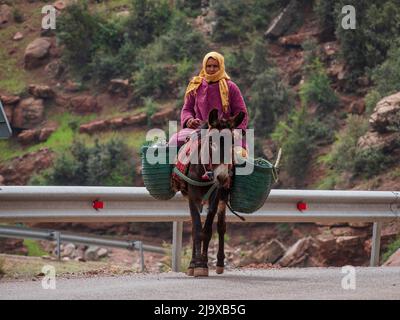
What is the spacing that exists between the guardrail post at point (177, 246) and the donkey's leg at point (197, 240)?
0.84m

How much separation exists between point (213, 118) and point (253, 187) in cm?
Result: 99

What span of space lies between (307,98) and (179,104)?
479 centimetres

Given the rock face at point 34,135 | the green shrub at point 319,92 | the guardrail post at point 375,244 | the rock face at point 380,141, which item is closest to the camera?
the guardrail post at point 375,244

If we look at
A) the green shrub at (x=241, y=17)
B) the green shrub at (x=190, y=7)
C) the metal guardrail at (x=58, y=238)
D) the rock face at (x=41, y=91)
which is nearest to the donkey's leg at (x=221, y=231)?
the metal guardrail at (x=58, y=238)

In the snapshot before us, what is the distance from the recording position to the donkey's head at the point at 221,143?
13023 millimetres

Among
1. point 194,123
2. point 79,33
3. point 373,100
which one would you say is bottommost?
point 194,123

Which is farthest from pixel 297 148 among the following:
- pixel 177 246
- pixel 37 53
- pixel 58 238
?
pixel 177 246

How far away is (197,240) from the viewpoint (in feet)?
44.7

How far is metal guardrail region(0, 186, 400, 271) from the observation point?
13.6m

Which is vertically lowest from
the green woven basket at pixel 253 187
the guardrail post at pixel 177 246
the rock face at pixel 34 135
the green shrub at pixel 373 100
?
the guardrail post at pixel 177 246

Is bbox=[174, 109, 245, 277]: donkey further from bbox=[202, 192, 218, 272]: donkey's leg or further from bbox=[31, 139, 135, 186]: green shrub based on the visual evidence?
bbox=[31, 139, 135, 186]: green shrub

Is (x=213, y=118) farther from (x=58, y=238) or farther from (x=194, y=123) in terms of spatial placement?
(x=58, y=238)

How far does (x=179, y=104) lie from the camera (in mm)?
41625

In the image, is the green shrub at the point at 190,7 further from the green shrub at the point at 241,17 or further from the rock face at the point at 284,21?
the rock face at the point at 284,21
